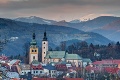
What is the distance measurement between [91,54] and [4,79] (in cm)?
7663

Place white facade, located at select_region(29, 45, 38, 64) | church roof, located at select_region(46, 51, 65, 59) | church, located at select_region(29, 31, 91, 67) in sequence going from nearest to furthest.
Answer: white facade, located at select_region(29, 45, 38, 64) < church, located at select_region(29, 31, 91, 67) < church roof, located at select_region(46, 51, 65, 59)

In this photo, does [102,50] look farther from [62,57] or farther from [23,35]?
[23,35]

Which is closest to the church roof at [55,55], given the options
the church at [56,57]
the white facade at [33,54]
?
the church at [56,57]

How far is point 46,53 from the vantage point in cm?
7525

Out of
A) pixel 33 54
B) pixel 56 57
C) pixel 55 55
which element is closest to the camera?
pixel 33 54

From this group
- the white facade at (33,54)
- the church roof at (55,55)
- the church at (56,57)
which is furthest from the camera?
the church roof at (55,55)

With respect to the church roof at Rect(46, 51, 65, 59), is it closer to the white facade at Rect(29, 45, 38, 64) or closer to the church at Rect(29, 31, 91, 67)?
the church at Rect(29, 31, 91, 67)

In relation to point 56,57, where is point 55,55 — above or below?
above

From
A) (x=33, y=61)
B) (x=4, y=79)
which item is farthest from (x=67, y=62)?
(x=4, y=79)

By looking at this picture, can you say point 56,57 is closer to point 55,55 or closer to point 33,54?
point 55,55

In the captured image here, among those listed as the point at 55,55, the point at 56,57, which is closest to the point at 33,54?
the point at 55,55

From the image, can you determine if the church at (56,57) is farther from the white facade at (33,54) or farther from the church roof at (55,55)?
the white facade at (33,54)

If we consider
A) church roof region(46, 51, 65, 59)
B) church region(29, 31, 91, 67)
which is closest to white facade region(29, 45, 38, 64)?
church region(29, 31, 91, 67)

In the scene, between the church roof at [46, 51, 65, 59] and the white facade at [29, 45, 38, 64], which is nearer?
the white facade at [29, 45, 38, 64]
